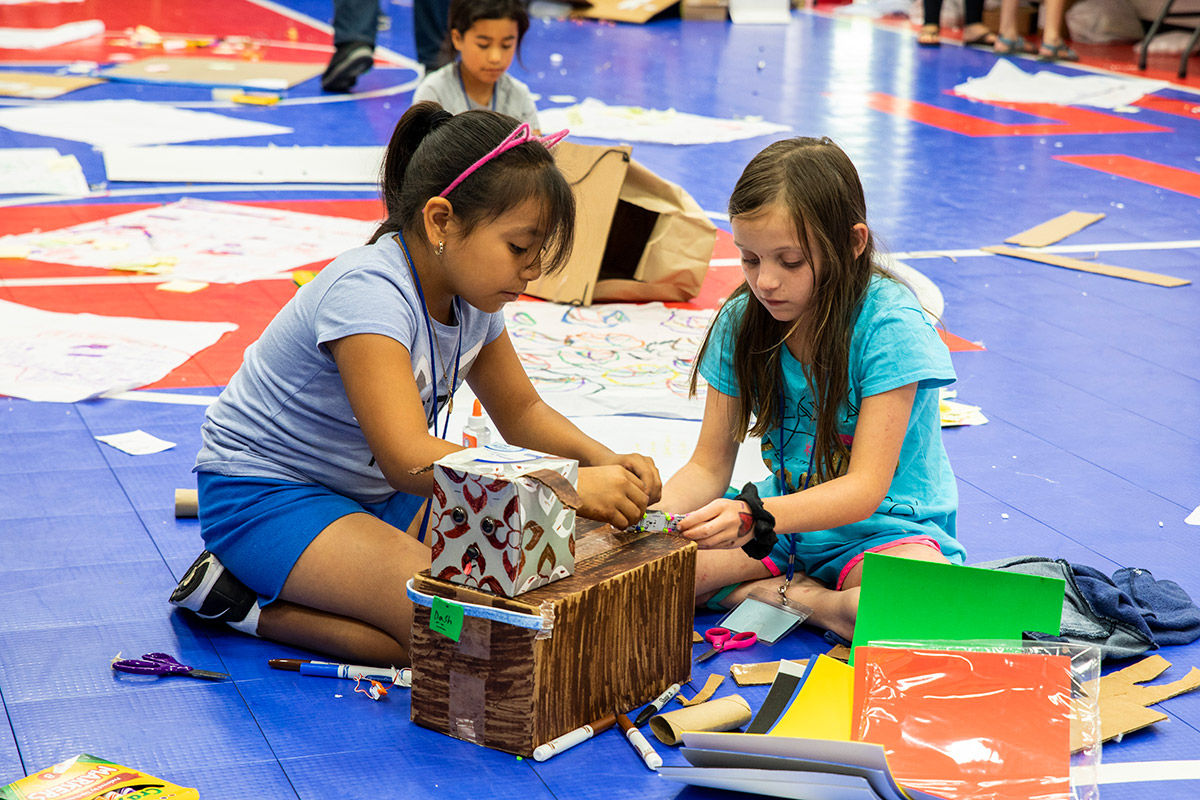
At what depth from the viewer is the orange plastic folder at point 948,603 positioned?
1776 mm

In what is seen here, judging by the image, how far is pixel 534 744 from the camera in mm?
1675

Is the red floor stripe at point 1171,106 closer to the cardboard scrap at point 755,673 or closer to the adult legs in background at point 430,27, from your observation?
the adult legs in background at point 430,27

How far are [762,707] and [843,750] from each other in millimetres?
266

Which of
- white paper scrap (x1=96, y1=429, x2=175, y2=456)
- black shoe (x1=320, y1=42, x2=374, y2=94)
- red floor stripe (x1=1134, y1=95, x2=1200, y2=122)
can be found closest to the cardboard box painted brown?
white paper scrap (x1=96, y1=429, x2=175, y2=456)

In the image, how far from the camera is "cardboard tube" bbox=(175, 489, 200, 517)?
2.37 metres

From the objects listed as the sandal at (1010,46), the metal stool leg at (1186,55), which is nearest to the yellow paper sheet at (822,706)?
the metal stool leg at (1186,55)

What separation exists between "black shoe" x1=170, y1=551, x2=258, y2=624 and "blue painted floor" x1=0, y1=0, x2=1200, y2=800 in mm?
43

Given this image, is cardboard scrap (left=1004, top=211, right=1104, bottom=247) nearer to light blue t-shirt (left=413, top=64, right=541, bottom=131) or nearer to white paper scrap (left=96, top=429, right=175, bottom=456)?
light blue t-shirt (left=413, top=64, right=541, bottom=131)

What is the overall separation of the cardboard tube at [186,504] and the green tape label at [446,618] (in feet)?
2.83

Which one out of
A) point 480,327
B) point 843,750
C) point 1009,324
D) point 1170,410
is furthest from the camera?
point 1009,324

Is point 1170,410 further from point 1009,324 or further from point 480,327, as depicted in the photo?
point 480,327

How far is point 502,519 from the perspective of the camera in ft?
5.24

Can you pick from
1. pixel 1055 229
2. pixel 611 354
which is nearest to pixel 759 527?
pixel 611 354

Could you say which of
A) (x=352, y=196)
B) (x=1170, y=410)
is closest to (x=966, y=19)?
(x=352, y=196)
